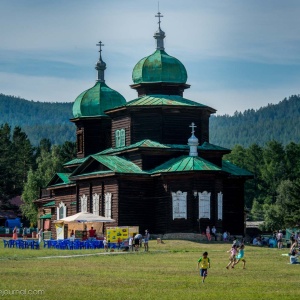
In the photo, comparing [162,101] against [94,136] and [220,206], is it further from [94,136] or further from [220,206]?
[94,136]

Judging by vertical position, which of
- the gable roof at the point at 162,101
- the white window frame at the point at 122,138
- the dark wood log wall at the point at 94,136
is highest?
the gable roof at the point at 162,101

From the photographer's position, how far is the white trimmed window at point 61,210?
302 feet

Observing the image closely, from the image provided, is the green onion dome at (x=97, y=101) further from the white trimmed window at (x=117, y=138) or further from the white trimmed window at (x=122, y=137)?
the white trimmed window at (x=122, y=137)

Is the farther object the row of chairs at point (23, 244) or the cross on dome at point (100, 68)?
the cross on dome at point (100, 68)

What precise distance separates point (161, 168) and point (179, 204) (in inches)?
129

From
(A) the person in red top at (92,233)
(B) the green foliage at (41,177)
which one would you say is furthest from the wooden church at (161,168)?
(B) the green foliage at (41,177)

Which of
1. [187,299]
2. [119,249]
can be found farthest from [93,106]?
[187,299]

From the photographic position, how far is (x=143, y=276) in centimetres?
4500

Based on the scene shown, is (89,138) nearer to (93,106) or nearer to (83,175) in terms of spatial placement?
(93,106)

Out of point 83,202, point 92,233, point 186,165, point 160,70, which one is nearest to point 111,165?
point 83,202

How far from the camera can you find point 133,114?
82625 mm

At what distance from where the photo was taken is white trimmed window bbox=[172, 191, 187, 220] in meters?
77.5

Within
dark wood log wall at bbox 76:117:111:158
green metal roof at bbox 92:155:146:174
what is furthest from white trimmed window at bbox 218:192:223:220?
dark wood log wall at bbox 76:117:111:158

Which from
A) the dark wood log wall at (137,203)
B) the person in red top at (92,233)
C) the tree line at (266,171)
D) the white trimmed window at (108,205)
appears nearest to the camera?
the person in red top at (92,233)
